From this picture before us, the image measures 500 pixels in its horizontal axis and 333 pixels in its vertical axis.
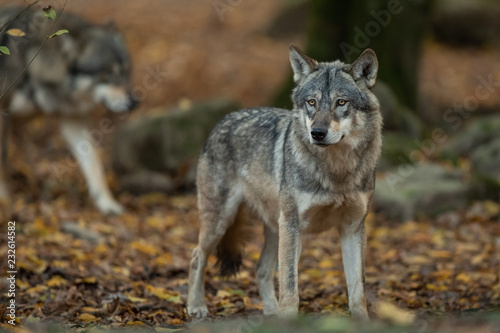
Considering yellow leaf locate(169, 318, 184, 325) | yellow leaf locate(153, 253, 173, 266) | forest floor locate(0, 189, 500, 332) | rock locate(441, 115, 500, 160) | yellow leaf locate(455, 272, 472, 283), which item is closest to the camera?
yellow leaf locate(169, 318, 184, 325)

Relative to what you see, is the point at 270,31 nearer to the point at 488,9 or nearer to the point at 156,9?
the point at 156,9

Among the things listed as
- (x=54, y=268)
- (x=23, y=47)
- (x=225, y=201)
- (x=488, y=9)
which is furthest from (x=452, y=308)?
(x=488, y=9)

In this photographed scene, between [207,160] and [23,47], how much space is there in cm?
477

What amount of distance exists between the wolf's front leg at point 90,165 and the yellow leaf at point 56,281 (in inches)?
142

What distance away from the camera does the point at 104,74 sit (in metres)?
10.2

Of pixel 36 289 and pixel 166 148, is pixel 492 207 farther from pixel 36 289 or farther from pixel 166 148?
pixel 36 289

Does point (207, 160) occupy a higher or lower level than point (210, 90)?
lower

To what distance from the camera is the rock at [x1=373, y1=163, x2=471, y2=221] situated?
940cm

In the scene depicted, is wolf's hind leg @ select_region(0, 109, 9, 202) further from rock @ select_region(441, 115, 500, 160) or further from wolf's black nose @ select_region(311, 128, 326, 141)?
rock @ select_region(441, 115, 500, 160)

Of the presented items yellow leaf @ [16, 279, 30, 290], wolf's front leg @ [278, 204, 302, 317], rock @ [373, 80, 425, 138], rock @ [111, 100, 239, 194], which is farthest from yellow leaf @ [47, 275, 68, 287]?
Result: rock @ [373, 80, 425, 138]

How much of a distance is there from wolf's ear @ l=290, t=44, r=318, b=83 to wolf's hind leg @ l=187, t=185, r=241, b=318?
1.32 metres

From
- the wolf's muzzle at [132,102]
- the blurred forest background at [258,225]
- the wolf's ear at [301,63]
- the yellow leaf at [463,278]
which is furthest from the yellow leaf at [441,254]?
the wolf's muzzle at [132,102]

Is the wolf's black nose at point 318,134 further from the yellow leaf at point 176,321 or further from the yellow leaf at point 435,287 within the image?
the yellow leaf at point 435,287

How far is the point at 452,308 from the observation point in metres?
5.81
